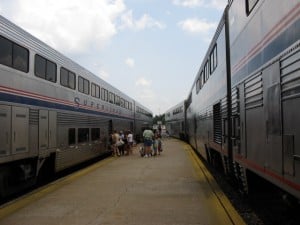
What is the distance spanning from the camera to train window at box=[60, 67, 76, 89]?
1348 centimetres

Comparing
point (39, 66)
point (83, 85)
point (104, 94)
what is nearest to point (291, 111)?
point (39, 66)

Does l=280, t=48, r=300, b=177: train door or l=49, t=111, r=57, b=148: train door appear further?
l=49, t=111, r=57, b=148: train door

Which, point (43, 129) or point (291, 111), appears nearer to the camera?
point (291, 111)

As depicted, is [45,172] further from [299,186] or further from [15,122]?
[299,186]

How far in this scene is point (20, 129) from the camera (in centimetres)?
970

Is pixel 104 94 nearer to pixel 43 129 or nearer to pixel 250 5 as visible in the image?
pixel 43 129

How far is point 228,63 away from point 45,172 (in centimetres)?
647

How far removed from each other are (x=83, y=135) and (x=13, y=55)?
7.14m

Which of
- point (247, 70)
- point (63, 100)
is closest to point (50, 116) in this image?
point (63, 100)

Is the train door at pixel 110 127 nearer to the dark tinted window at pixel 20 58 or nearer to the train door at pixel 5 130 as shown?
the dark tinted window at pixel 20 58

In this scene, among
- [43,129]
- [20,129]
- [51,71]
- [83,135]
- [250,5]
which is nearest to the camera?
[250,5]

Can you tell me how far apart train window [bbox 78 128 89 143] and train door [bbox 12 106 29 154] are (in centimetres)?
557

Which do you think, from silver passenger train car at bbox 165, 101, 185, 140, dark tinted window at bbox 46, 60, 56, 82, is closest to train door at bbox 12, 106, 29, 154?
dark tinted window at bbox 46, 60, 56, 82

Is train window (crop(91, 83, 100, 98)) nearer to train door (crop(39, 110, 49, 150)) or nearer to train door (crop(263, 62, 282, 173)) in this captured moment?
train door (crop(39, 110, 49, 150))
